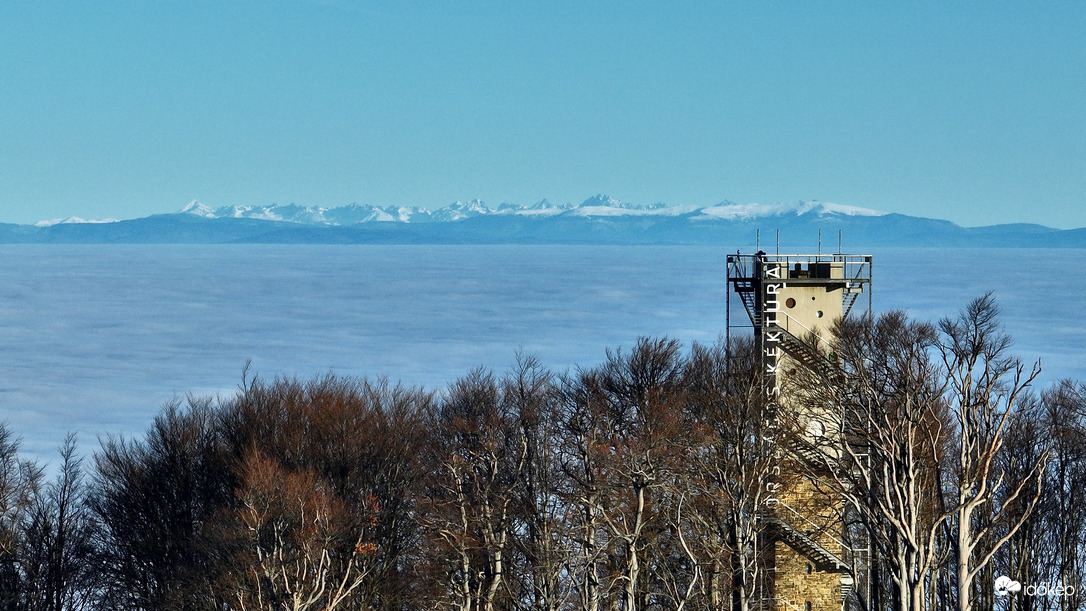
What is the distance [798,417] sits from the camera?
139 feet

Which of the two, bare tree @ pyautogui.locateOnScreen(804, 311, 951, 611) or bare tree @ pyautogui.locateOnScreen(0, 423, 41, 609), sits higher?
bare tree @ pyautogui.locateOnScreen(804, 311, 951, 611)

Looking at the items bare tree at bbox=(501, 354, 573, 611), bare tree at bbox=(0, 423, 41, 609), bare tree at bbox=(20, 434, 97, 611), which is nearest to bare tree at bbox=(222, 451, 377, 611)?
bare tree at bbox=(501, 354, 573, 611)

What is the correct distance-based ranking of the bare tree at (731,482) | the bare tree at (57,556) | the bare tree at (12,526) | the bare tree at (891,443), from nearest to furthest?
the bare tree at (891,443) → the bare tree at (731,482) → the bare tree at (12,526) → the bare tree at (57,556)

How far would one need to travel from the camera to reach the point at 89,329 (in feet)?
522

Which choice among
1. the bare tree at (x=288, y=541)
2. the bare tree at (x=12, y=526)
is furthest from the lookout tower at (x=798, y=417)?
the bare tree at (x=12, y=526)

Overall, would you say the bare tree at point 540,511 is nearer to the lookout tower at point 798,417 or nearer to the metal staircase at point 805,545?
the lookout tower at point 798,417

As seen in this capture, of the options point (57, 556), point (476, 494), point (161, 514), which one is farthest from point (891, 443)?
point (57, 556)

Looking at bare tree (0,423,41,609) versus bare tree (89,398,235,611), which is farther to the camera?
bare tree (0,423,41,609)

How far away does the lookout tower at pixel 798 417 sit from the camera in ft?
135

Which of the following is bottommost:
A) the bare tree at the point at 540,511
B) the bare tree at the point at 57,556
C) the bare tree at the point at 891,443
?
the bare tree at the point at 57,556

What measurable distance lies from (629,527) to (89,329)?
132 m

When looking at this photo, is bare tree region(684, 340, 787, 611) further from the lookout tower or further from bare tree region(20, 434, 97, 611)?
bare tree region(20, 434, 97, 611)

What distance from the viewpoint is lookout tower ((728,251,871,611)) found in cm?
4106

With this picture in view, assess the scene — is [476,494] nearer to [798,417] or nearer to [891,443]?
[798,417]
